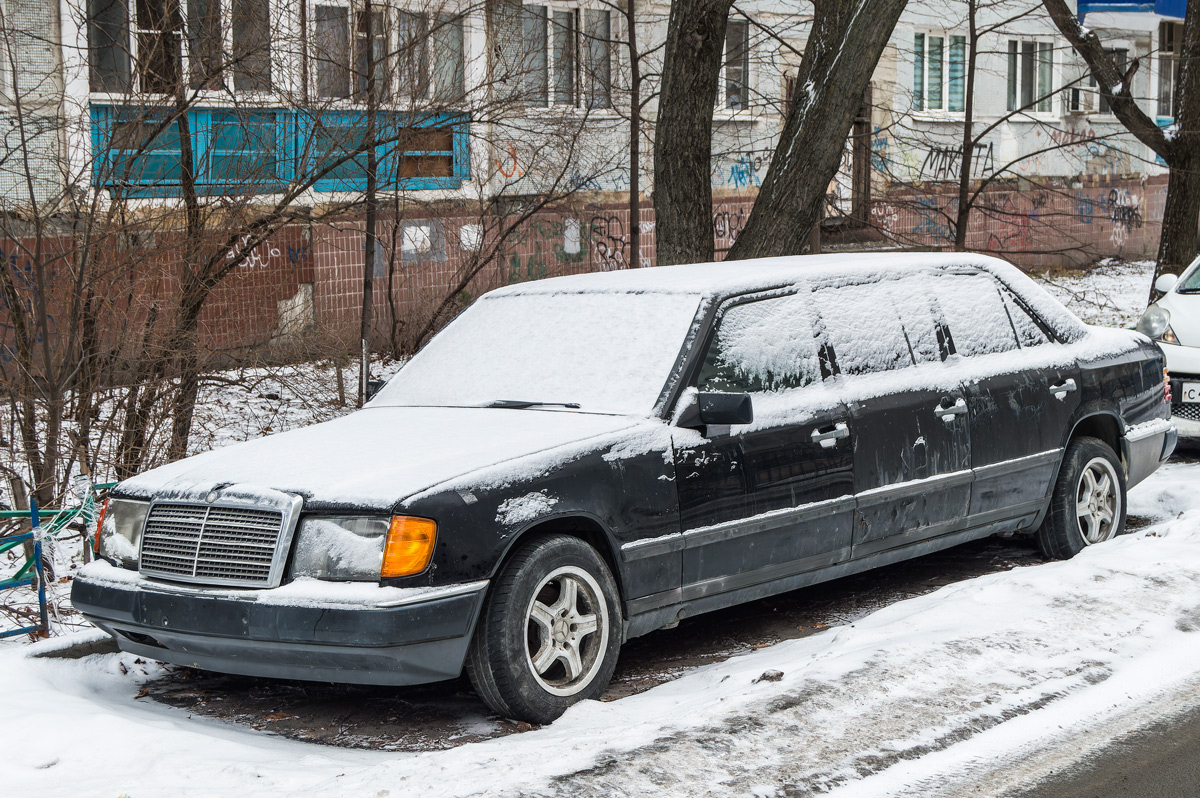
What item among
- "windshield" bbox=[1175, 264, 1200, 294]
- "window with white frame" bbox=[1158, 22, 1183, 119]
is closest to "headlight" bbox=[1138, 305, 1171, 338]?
"windshield" bbox=[1175, 264, 1200, 294]

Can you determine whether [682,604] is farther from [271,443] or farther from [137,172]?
[137,172]

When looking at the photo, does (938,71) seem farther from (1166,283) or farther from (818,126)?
(818,126)

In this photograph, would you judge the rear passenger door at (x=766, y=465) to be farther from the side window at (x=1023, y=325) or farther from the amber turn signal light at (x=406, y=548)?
the side window at (x=1023, y=325)

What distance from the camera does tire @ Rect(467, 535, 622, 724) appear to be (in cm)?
462

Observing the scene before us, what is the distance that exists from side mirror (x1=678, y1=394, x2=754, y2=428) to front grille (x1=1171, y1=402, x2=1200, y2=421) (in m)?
5.67

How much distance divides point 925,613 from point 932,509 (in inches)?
28.3

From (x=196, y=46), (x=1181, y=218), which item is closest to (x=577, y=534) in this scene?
(x=196, y=46)

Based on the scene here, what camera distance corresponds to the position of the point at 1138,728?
15.2ft

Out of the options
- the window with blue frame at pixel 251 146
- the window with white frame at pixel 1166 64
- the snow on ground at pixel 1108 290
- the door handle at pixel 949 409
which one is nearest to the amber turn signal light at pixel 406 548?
the door handle at pixel 949 409

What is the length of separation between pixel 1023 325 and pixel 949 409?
3.12 feet

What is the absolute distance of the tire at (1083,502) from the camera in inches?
275

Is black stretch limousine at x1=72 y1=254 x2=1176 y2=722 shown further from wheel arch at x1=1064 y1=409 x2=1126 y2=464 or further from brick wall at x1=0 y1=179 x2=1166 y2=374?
brick wall at x1=0 y1=179 x2=1166 y2=374

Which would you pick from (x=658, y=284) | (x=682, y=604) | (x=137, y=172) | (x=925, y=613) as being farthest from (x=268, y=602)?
(x=137, y=172)

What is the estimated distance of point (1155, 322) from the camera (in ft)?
33.5
